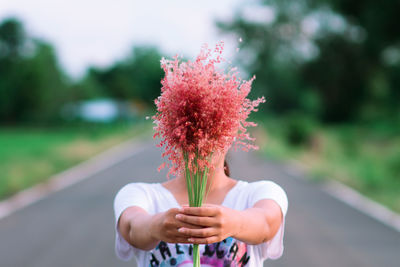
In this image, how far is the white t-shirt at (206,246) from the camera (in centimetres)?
196

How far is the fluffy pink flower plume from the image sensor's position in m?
1.63

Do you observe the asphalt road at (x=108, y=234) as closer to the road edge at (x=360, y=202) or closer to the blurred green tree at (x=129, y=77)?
the road edge at (x=360, y=202)

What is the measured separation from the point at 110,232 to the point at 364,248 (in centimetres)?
414

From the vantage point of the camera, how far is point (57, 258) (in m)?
7.13

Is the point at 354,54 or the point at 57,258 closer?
the point at 57,258

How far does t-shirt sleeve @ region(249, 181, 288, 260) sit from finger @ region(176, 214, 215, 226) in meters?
0.36

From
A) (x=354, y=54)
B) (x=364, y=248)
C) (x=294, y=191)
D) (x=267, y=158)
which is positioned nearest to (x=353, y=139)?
(x=354, y=54)

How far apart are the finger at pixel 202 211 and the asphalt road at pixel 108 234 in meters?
5.49

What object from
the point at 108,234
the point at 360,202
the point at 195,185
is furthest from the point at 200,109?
the point at 360,202

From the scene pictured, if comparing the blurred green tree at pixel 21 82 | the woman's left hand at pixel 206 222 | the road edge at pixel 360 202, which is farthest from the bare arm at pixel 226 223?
the blurred green tree at pixel 21 82

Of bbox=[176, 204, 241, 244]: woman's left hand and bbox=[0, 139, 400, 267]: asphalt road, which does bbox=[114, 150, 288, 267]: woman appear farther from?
bbox=[0, 139, 400, 267]: asphalt road

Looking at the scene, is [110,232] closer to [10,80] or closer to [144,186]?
[144,186]

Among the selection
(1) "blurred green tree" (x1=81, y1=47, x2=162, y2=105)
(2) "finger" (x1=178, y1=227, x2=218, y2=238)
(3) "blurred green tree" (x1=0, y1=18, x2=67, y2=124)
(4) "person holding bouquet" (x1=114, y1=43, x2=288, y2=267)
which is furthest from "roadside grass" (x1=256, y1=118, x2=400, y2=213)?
(1) "blurred green tree" (x1=81, y1=47, x2=162, y2=105)

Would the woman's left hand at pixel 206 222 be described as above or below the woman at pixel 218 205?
below
